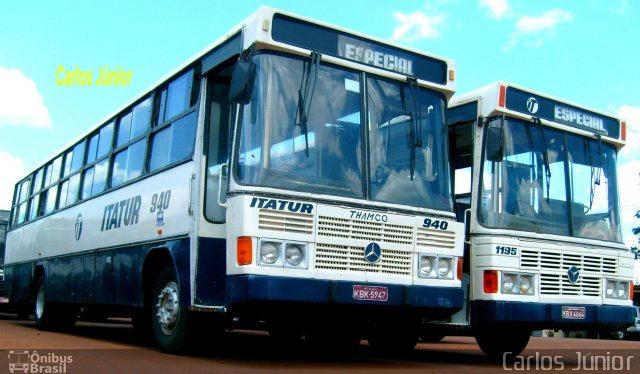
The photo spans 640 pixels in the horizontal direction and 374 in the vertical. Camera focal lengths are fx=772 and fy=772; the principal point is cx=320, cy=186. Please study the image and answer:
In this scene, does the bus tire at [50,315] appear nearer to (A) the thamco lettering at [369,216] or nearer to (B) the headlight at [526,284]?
(A) the thamco lettering at [369,216]

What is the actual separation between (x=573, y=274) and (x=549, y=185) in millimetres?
1175

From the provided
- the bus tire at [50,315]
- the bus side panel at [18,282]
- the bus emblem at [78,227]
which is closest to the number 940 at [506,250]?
the bus emblem at [78,227]

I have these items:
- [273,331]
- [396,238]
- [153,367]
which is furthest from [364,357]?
[153,367]

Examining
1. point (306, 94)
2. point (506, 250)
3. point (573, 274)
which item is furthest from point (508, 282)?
point (306, 94)

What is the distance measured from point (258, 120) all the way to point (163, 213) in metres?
2.22

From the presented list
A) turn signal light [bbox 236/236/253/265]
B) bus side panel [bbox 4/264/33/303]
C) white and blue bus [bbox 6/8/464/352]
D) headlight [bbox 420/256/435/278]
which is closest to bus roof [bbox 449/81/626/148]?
white and blue bus [bbox 6/8/464/352]

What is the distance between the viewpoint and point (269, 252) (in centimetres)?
740

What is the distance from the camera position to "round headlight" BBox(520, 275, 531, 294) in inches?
369

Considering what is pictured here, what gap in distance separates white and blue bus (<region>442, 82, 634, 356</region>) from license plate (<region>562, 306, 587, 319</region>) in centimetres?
1

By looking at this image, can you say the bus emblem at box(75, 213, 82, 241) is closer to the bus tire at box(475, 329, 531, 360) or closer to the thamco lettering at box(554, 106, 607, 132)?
the bus tire at box(475, 329, 531, 360)

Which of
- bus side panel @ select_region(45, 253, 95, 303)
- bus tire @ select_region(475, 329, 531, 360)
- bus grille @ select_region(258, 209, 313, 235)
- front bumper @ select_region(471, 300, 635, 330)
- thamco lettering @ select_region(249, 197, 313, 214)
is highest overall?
thamco lettering @ select_region(249, 197, 313, 214)

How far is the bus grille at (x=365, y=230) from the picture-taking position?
25.3ft

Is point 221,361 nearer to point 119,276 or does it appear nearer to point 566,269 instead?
point 119,276

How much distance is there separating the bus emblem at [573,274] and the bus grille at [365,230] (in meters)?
2.76
